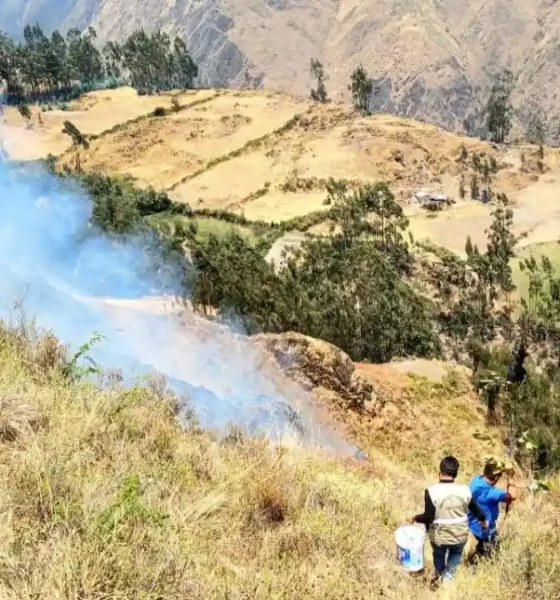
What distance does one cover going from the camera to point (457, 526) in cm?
522

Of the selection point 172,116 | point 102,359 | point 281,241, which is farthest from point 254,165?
point 102,359

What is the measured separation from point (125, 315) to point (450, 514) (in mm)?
11268

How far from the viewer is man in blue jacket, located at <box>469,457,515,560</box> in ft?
17.8

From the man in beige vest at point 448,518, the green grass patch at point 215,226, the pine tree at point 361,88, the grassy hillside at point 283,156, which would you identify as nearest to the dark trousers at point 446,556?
the man in beige vest at point 448,518

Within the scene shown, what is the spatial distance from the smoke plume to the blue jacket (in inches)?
111

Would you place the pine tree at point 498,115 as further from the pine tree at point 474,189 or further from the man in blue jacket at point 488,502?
the man in blue jacket at point 488,502

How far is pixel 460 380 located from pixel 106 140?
6292 centimetres

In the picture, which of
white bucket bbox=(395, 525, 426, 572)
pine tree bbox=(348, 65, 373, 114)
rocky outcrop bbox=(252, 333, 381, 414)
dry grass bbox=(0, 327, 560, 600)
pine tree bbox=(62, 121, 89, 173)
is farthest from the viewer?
pine tree bbox=(348, 65, 373, 114)

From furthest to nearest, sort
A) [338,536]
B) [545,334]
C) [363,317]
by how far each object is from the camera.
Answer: [545,334] → [363,317] → [338,536]

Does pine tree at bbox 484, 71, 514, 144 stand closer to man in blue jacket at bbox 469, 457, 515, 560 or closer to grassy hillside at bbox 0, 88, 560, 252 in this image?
grassy hillside at bbox 0, 88, 560, 252

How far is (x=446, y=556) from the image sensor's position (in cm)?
518

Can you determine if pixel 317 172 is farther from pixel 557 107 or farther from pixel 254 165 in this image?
pixel 557 107

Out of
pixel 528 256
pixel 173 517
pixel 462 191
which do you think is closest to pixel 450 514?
pixel 173 517

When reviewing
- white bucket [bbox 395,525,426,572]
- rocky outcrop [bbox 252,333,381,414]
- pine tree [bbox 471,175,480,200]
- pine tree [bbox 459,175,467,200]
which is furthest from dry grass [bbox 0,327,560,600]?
pine tree [bbox 471,175,480,200]
